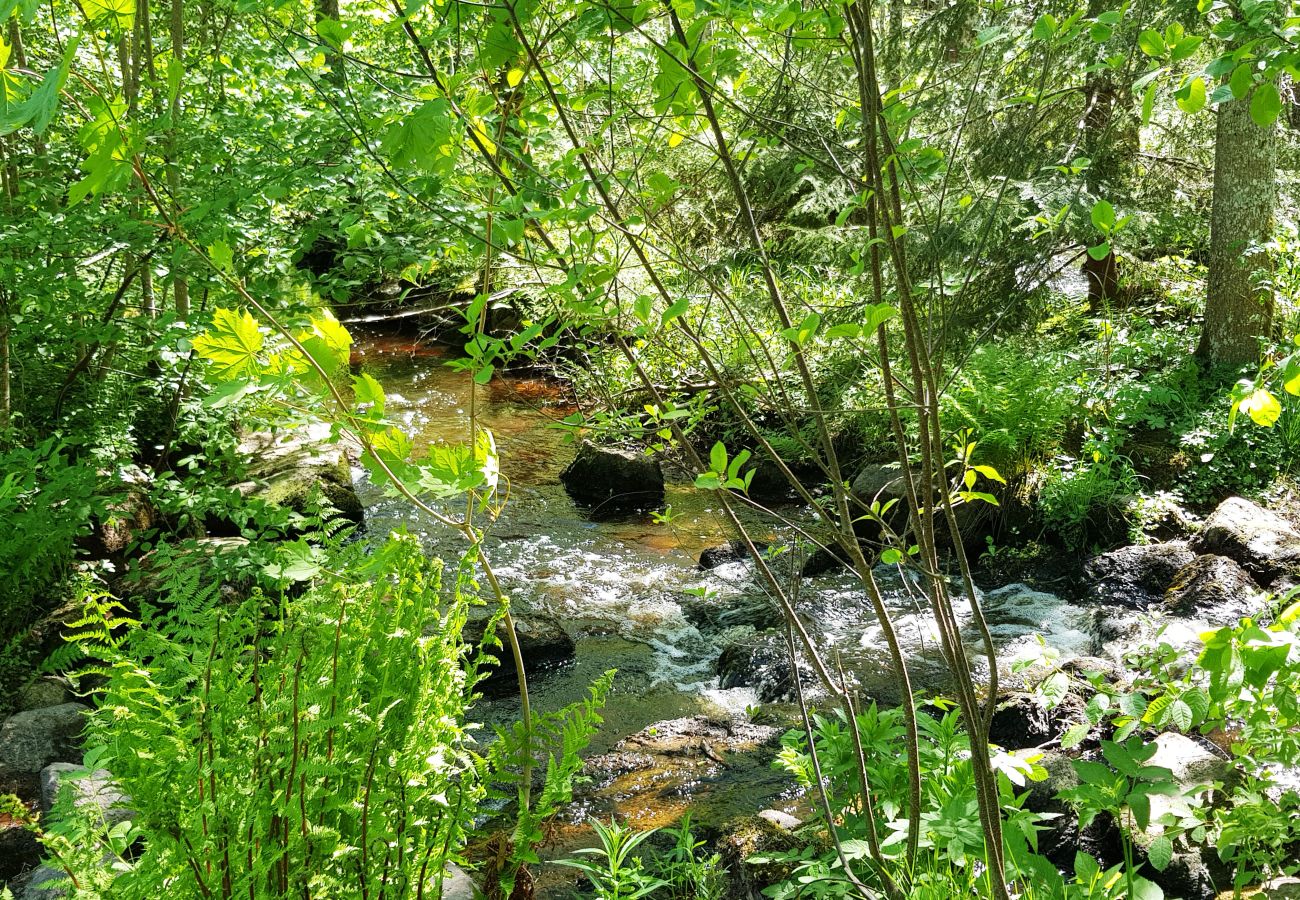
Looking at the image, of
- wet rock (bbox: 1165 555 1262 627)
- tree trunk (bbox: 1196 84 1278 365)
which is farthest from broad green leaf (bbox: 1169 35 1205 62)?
tree trunk (bbox: 1196 84 1278 365)

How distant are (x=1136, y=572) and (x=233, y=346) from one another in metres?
6.22

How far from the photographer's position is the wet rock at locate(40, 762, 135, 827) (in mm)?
2186

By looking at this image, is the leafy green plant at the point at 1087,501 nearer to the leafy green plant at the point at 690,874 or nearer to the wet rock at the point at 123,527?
the leafy green plant at the point at 690,874

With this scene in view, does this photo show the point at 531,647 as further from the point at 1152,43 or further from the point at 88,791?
the point at 1152,43

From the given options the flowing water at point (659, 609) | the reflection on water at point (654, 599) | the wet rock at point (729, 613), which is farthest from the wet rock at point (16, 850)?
the wet rock at point (729, 613)

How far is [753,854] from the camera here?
3.36 metres

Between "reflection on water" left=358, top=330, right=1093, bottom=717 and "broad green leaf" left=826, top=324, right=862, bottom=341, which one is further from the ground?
"broad green leaf" left=826, top=324, right=862, bottom=341

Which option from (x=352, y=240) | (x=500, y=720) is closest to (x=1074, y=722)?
(x=500, y=720)

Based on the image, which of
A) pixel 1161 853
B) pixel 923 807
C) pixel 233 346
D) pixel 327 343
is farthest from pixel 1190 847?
pixel 233 346

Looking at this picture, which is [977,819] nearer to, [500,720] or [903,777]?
[903,777]

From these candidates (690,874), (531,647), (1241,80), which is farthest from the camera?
(531,647)

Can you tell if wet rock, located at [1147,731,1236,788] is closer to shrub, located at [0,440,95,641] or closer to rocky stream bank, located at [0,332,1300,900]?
rocky stream bank, located at [0,332,1300,900]

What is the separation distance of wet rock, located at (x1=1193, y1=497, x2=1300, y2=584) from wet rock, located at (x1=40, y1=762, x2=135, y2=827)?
6.17 metres

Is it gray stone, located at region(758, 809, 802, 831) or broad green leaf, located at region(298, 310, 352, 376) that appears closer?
broad green leaf, located at region(298, 310, 352, 376)
